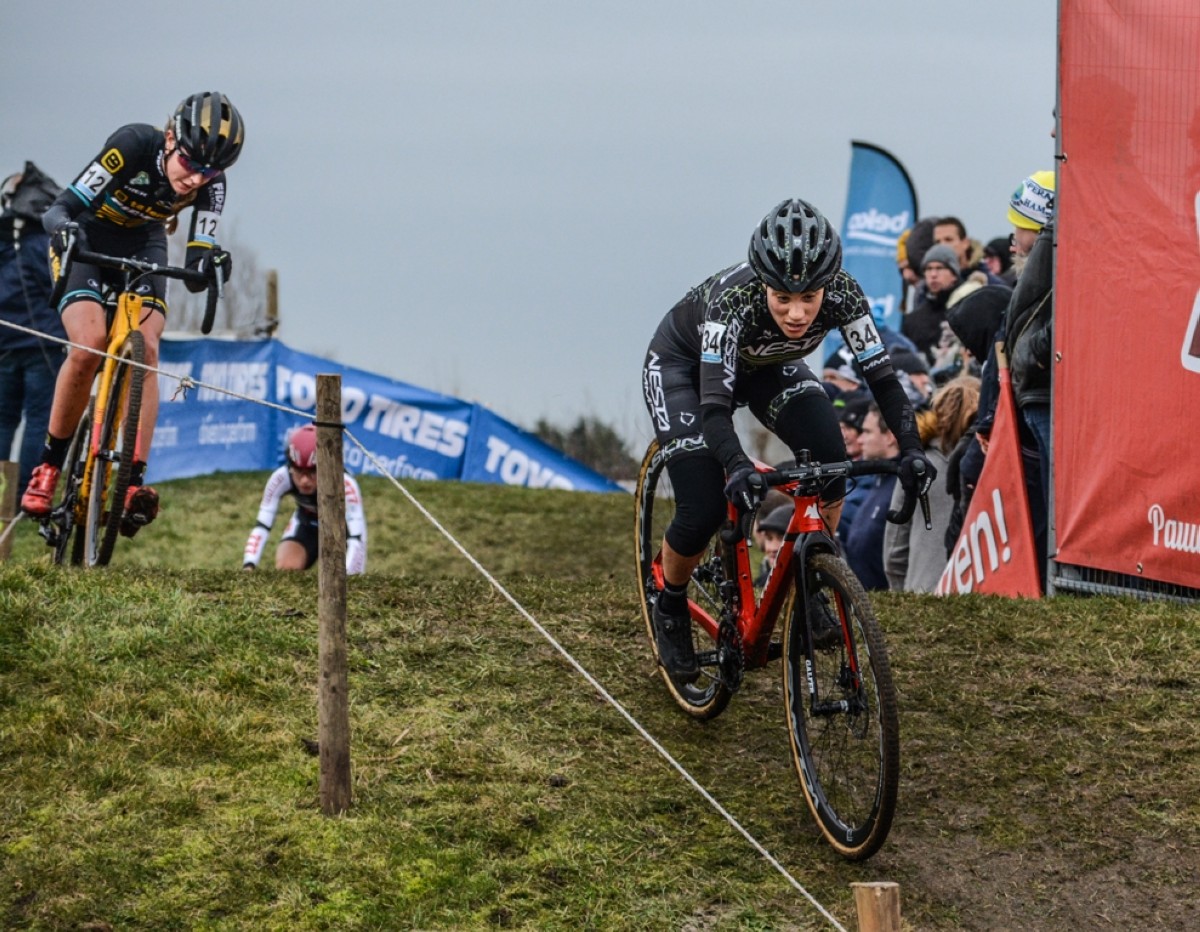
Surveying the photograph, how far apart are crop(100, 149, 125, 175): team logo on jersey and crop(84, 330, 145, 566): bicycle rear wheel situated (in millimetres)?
1026

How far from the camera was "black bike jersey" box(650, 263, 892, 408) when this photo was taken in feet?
21.0

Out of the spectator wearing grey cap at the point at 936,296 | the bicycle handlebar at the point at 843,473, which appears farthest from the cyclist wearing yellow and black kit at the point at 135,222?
the spectator wearing grey cap at the point at 936,296

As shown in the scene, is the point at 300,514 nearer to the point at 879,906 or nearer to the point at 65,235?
the point at 65,235

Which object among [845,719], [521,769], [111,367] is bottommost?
[521,769]

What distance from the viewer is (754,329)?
6.55m

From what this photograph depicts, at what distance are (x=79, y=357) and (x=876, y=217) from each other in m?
13.6

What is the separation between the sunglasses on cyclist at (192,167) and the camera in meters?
9.06

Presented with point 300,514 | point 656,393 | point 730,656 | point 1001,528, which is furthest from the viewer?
point 300,514

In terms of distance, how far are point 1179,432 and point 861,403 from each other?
3.91 metres

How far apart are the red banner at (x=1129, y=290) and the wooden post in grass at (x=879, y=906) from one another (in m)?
4.84

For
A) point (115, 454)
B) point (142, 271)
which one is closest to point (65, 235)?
point (142, 271)

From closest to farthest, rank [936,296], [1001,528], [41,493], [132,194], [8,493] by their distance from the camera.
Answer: [132,194], [41,493], [1001,528], [8,493], [936,296]

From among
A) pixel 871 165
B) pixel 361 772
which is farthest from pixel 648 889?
pixel 871 165

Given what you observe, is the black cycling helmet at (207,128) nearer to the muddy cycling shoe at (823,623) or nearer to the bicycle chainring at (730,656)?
the bicycle chainring at (730,656)
